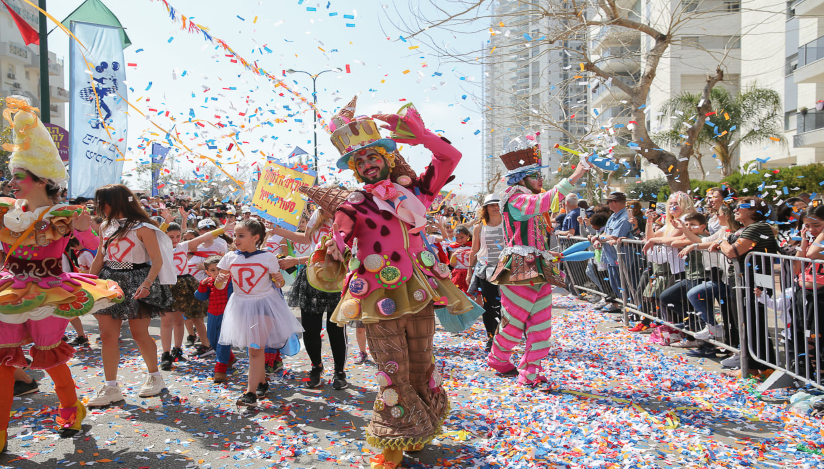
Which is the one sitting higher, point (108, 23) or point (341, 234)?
point (108, 23)

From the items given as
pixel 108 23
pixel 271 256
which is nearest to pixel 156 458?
pixel 271 256

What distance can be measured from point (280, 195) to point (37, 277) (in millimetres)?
1867

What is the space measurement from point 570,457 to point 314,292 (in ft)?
8.60

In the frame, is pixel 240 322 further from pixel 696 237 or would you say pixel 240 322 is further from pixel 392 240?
pixel 696 237

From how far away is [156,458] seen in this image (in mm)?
3588

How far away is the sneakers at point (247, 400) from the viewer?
4512 mm

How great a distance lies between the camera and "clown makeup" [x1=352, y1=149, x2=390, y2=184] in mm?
3555

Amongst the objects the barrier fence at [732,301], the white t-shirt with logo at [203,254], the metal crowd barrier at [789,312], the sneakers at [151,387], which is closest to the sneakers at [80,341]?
the white t-shirt with logo at [203,254]

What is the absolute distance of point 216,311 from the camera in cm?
560

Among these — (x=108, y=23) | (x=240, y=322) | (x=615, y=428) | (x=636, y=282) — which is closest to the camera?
(x=615, y=428)

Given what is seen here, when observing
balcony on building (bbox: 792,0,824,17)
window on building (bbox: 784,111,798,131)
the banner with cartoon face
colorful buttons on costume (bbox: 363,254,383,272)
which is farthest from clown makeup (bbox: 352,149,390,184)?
window on building (bbox: 784,111,798,131)

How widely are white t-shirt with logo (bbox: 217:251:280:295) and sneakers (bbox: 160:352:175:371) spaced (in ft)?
5.36

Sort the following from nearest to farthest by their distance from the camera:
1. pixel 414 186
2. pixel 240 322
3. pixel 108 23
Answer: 1. pixel 414 186
2. pixel 240 322
3. pixel 108 23

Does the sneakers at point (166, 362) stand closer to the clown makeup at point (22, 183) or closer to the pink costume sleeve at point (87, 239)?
the pink costume sleeve at point (87, 239)
